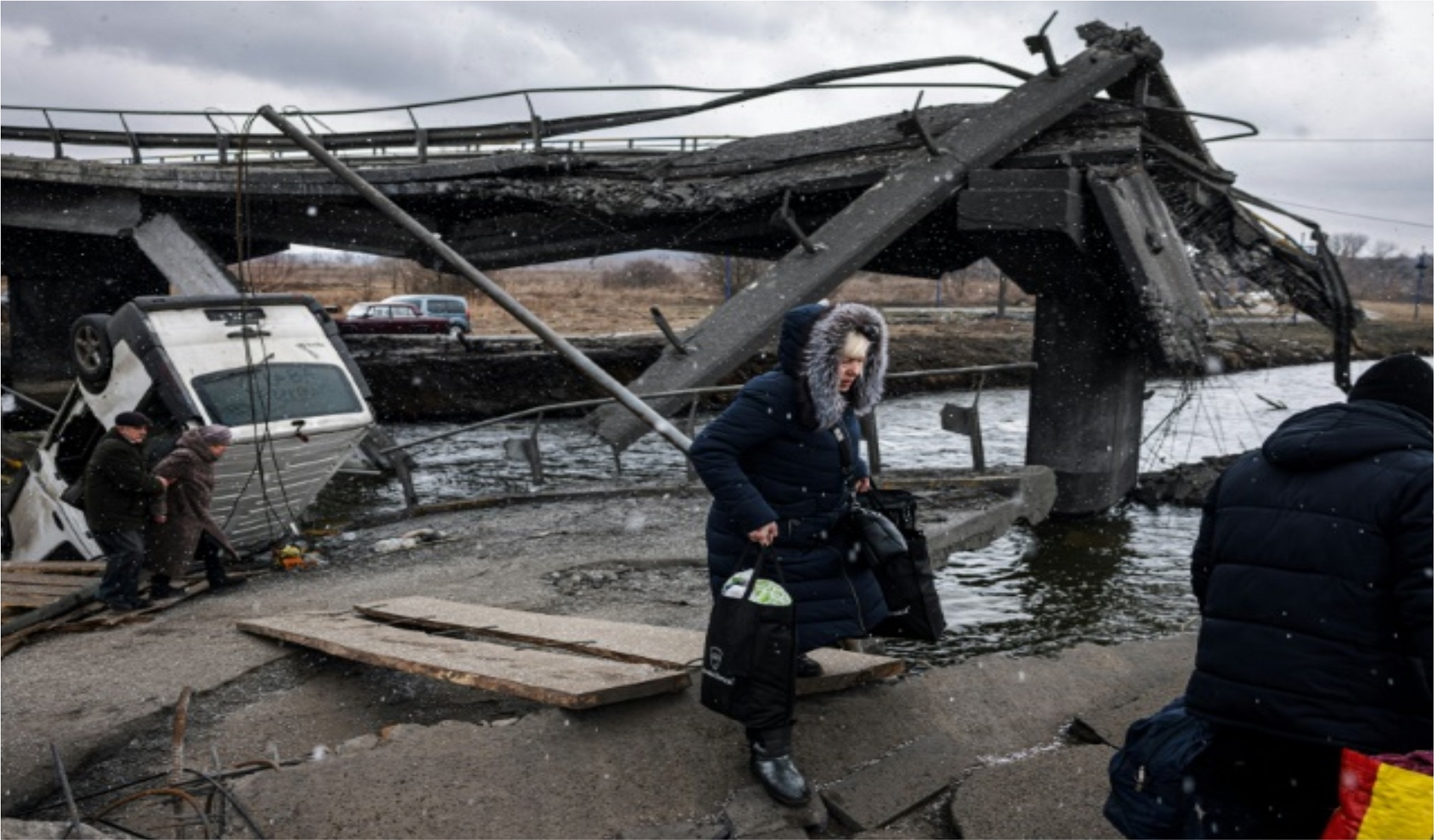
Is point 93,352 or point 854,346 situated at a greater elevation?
point 854,346

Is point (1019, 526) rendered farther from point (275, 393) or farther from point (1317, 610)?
point (1317, 610)

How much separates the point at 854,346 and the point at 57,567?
28.5ft

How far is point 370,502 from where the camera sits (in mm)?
17297

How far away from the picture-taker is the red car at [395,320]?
3881 centimetres

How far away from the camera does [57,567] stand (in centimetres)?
1045

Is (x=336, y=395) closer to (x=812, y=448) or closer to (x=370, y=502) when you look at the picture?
(x=370, y=502)

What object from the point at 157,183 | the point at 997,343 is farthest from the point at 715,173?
the point at 997,343

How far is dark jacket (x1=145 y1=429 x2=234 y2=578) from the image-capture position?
30.6 feet

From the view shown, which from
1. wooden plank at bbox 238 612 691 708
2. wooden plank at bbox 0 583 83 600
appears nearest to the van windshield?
wooden plank at bbox 0 583 83 600

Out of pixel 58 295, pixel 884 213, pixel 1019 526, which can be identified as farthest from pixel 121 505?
pixel 58 295

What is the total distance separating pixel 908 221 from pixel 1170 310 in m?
2.90

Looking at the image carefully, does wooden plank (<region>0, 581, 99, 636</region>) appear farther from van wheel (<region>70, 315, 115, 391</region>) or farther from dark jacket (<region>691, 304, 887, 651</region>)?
→ dark jacket (<region>691, 304, 887, 651</region>)

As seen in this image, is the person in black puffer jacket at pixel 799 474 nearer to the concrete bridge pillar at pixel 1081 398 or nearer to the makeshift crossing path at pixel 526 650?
the makeshift crossing path at pixel 526 650

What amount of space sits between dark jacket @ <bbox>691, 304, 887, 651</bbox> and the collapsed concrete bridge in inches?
261
